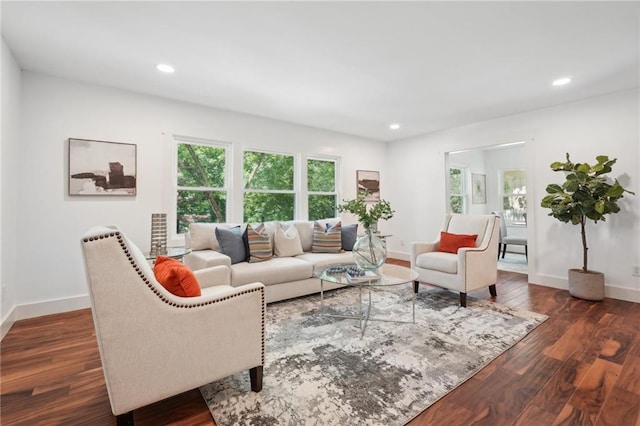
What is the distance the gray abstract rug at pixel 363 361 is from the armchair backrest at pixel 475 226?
0.77m

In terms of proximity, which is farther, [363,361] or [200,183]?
[200,183]

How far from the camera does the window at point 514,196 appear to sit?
6652 millimetres

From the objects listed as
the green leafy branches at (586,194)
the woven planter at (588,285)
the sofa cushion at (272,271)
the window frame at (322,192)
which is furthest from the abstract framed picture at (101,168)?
the woven planter at (588,285)

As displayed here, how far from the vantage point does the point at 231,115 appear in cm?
417

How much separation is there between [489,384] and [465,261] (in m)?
1.50

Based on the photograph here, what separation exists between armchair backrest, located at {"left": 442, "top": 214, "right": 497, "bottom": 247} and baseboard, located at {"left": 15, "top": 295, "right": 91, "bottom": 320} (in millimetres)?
4444

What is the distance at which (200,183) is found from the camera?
400 centimetres

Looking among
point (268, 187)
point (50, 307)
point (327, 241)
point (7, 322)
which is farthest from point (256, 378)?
point (268, 187)

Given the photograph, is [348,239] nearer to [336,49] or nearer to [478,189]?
[336,49]

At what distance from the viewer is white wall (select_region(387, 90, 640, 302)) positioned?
3.43 metres

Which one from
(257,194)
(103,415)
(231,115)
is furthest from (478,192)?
(103,415)

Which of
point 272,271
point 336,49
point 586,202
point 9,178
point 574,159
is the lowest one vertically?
point 272,271

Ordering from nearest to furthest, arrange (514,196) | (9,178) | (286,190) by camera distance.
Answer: (9,178)
(286,190)
(514,196)

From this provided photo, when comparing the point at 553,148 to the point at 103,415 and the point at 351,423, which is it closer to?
the point at 351,423
